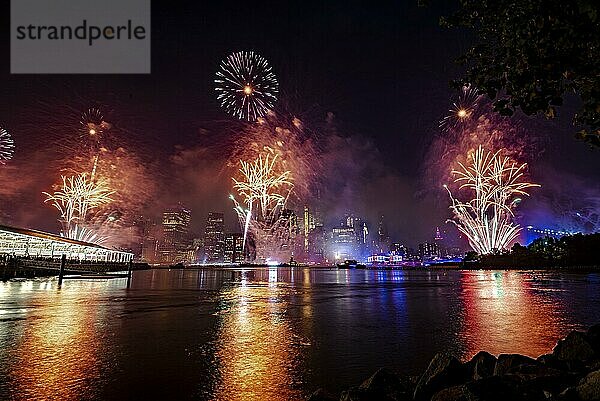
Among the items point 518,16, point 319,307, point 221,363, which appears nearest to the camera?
point 518,16

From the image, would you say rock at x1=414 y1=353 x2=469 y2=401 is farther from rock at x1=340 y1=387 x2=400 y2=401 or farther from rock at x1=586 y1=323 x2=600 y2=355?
rock at x1=586 y1=323 x2=600 y2=355

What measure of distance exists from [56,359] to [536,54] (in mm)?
10385

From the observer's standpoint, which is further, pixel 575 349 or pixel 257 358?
pixel 257 358

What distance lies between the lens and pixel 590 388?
4.96 m

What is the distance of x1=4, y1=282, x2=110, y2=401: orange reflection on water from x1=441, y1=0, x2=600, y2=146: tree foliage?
8.25 meters

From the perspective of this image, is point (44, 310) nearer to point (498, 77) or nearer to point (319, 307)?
point (319, 307)

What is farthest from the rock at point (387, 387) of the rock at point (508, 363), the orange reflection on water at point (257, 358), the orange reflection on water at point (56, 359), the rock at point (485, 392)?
the orange reflection on water at point (56, 359)

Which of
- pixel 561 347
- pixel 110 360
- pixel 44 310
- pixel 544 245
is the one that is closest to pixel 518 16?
pixel 561 347

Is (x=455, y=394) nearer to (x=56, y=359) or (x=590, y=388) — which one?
(x=590, y=388)

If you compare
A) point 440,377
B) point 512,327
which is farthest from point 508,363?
point 512,327

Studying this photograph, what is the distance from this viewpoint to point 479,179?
5512 centimetres

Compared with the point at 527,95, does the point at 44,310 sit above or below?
below

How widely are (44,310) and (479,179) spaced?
49.2 meters

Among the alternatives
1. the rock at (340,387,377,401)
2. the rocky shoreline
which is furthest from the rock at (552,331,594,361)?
the rock at (340,387,377,401)
